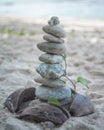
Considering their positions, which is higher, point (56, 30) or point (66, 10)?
point (56, 30)

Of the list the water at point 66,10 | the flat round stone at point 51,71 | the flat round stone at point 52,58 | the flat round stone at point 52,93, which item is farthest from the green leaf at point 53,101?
the water at point 66,10

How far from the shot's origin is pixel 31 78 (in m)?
4.14

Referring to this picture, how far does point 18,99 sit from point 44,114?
348mm

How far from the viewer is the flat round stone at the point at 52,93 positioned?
117 inches

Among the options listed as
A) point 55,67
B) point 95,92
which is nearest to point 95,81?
point 95,92

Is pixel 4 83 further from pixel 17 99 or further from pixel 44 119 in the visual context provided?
pixel 44 119

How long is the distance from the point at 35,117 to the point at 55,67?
16.8 inches

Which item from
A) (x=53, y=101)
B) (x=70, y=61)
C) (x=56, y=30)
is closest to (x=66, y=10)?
(x=70, y=61)

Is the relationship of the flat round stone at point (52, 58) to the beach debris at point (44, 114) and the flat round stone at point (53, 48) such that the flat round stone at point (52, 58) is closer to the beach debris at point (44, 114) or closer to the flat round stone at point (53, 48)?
the flat round stone at point (53, 48)

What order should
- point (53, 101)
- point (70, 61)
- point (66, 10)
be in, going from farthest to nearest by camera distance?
point (66, 10) → point (70, 61) → point (53, 101)

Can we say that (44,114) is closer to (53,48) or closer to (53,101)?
(53,101)

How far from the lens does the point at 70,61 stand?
17.3 ft

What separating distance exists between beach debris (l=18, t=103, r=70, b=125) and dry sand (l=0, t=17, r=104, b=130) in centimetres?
5

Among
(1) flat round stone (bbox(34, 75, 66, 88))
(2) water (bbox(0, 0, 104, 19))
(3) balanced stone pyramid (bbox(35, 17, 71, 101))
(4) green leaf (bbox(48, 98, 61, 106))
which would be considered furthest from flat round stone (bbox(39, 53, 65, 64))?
(2) water (bbox(0, 0, 104, 19))
